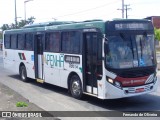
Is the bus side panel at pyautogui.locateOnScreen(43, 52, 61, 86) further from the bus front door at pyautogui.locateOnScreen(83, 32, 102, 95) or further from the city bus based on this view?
the bus front door at pyautogui.locateOnScreen(83, 32, 102, 95)

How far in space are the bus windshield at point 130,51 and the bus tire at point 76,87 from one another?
197 cm

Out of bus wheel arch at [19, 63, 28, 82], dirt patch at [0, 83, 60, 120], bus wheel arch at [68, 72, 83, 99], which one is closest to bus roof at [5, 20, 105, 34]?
bus wheel arch at [68, 72, 83, 99]

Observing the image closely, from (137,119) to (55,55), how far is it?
553 centimetres

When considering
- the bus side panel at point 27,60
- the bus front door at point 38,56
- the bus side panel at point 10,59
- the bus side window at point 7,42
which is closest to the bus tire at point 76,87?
the bus front door at point 38,56

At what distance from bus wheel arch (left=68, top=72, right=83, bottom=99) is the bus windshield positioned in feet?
6.40

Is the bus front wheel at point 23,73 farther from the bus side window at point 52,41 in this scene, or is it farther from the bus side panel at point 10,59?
the bus side window at point 52,41

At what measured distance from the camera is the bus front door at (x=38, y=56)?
14.9m

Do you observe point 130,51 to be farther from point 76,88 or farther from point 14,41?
point 14,41

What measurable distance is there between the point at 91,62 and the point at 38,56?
4985 mm

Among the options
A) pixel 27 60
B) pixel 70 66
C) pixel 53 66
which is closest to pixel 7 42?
pixel 27 60

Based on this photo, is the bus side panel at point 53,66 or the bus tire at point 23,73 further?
the bus tire at point 23,73

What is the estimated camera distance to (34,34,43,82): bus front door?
14.9m

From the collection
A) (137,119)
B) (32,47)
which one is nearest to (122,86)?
(137,119)

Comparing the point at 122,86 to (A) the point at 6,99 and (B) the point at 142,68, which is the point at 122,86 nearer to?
(B) the point at 142,68
